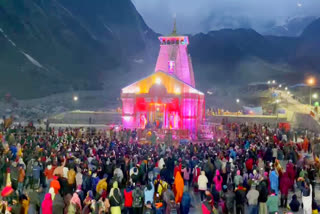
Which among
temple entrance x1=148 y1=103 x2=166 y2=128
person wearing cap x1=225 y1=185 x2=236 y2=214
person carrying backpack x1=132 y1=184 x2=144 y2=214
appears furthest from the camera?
temple entrance x1=148 y1=103 x2=166 y2=128

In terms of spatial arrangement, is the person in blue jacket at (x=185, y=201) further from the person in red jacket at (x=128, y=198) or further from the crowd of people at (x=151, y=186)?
the person in red jacket at (x=128, y=198)

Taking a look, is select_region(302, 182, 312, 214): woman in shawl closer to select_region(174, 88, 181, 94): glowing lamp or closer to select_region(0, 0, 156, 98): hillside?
select_region(174, 88, 181, 94): glowing lamp

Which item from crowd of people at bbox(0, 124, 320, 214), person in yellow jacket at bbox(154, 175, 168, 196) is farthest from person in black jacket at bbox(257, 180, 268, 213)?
person in yellow jacket at bbox(154, 175, 168, 196)

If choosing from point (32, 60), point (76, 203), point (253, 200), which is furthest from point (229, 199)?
point (32, 60)

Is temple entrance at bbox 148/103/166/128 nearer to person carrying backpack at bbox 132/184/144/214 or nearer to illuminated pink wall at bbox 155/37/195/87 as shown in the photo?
illuminated pink wall at bbox 155/37/195/87

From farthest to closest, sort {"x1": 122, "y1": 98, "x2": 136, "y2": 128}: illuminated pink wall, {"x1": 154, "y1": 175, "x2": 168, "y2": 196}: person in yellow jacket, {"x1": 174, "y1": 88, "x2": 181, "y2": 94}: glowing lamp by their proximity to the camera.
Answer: {"x1": 122, "y1": 98, "x2": 136, "y2": 128}: illuminated pink wall
{"x1": 174, "y1": 88, "x2": 181, "y2": 94}: glowing lamp
{"x1": 154, "y1": 175, "x2": 168, "y2": 196}: person in yellow jacket

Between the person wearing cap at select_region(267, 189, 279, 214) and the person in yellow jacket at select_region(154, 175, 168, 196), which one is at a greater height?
the person in yellow jacket at select_region(154, 175, 168, 196)

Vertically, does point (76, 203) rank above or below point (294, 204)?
above

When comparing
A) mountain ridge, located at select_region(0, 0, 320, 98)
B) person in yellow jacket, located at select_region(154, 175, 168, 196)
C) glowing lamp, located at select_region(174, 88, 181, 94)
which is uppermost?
mountain ridge, located at select_region(0, 0, 320, 98)

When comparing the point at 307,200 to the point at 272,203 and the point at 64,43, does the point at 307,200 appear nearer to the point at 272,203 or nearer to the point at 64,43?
the point at 272,203

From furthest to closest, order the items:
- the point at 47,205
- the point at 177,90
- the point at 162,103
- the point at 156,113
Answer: the point at 156,113, the point at 177,90, the point at 162,103, the point at 47,205

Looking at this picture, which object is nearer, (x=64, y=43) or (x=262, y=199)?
(x=262, y=199)

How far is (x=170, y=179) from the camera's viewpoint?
12547 millimetres

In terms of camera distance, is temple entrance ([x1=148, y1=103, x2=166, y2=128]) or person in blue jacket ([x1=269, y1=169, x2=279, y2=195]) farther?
temple entrance ([x1=148, y1=103, x2=166, y2=128])
